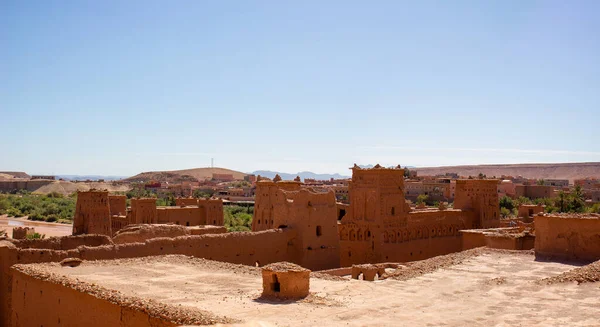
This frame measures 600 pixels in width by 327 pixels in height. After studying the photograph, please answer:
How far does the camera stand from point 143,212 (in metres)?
34.4

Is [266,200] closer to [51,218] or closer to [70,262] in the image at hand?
[70,262]

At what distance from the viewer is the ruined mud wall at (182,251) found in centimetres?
1595

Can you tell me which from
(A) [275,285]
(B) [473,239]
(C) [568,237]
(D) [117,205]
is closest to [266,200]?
(B) [473,239]

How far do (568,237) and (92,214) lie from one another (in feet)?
71.4

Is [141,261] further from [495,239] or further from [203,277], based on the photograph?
[495,239]

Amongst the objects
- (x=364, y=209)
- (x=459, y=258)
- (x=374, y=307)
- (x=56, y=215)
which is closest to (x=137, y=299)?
(x=374, y=307)

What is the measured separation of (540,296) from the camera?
12.4m

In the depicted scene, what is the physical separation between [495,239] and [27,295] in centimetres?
1460

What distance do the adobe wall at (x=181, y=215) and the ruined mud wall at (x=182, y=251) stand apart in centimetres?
1501

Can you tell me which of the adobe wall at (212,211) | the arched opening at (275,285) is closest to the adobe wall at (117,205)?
the adobe wall at (212,211)

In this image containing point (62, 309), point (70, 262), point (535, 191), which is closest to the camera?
point (62, 309)

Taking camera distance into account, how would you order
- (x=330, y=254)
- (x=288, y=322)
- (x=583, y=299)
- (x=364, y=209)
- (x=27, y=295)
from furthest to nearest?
(x=364, y=209), (x=330, y=254), (x=27, y=295), (x=583, y=299), (x=288, y=322)

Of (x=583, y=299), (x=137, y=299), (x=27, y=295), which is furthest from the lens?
(x=27, y=295)

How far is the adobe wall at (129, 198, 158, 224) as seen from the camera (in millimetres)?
→ 34344
